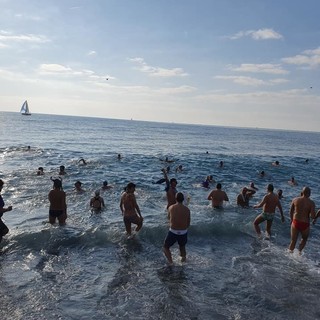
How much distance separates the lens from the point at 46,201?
618 inches

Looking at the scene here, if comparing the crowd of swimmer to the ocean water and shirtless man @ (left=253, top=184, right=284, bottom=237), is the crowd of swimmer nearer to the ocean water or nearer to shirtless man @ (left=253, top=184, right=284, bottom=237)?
shirtless man @ (left=253, top=184, right=284, bottom=237)

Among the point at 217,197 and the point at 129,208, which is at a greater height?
the point at 129,208

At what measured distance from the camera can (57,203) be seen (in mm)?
11273

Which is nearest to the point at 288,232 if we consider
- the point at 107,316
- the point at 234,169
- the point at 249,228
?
the point at 249,228

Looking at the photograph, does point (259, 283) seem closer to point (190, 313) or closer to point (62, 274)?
point (190, 313)

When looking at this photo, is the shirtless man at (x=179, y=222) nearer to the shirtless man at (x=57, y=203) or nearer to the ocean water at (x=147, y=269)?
the ocean water at (x=147, y=269)

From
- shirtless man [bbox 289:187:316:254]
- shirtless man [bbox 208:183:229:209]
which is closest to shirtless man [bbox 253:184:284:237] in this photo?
shirtless man [bbox 289:187:316:254]

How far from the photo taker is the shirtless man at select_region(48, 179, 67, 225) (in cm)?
1112

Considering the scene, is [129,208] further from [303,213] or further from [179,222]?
[303,213]

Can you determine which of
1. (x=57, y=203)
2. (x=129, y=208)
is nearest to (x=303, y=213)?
(x=129, y=208)

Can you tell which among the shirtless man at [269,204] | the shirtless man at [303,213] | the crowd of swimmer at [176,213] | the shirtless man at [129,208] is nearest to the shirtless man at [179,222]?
the crowd of swimmer at [176,213]

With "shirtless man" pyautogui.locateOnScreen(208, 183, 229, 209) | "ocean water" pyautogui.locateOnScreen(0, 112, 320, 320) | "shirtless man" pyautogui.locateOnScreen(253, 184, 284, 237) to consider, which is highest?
"shirtless man" pyautogui.locateOnScreen(253, 184, 284, 237)

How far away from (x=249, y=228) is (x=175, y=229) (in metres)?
5.00

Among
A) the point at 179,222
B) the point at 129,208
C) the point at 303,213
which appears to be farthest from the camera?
the point at 129,208
